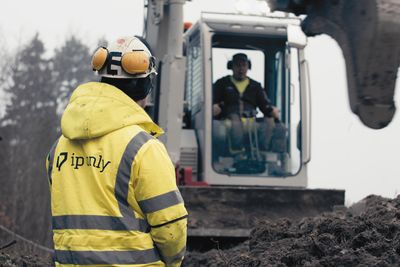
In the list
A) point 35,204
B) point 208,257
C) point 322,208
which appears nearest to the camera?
point 208,257

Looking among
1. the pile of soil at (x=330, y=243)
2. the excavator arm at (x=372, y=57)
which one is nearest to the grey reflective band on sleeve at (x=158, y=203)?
the excavator arm at (x=372, y=57)

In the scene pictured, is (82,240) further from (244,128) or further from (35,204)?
(35,204)

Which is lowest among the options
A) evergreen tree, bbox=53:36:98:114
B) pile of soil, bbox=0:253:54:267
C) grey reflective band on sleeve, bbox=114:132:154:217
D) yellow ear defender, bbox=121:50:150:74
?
pile of soil, bbox=0:253:54:267

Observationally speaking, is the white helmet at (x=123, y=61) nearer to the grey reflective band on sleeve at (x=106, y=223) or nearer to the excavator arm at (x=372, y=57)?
the grey reflective band on sleeve at (x=106, y=223)

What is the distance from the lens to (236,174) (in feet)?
37.4

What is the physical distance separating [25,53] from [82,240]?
151ft

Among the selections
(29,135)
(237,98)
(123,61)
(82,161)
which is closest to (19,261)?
(82,161)

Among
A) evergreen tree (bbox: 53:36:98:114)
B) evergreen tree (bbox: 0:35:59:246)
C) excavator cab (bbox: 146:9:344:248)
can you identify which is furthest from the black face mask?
evergreen tree (bbox: 53:36:98:114)

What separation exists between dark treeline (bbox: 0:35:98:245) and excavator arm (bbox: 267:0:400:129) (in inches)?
989

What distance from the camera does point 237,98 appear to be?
1164cm

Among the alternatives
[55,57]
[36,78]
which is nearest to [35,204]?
[36,78]

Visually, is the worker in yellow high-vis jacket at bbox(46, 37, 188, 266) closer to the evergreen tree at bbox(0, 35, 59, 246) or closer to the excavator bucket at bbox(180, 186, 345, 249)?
the excavator bucket at bbox(180, 186, 345, 249)

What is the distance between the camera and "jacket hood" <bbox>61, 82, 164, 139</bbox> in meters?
4.17

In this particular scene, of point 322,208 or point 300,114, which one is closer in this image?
point 322,208
